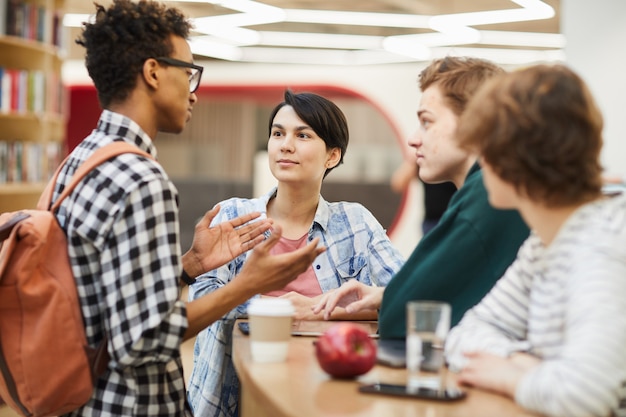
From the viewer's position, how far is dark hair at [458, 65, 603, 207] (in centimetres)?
126

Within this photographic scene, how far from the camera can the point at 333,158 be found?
2777 mm

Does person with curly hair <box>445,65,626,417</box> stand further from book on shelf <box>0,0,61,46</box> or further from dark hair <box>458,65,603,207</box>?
book on shelf <box>0,0,61,46</box>

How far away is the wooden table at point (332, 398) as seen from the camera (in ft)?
3.96

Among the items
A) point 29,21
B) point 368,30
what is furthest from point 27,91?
point 368,30

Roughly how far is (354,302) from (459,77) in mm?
646

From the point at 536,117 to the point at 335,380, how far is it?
56 centimetres

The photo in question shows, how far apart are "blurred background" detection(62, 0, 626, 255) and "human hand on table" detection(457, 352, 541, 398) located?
19.9 ft

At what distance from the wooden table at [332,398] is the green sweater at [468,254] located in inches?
9.0

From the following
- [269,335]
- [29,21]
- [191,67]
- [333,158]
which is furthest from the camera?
[29,21]

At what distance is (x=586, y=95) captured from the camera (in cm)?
128

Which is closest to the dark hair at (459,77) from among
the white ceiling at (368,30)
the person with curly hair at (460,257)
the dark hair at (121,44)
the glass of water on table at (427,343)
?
the person with curly hair at (460,257)

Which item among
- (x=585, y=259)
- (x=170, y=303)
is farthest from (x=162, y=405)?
(x=585, y=259)

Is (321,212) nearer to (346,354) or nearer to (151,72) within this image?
(151,72)

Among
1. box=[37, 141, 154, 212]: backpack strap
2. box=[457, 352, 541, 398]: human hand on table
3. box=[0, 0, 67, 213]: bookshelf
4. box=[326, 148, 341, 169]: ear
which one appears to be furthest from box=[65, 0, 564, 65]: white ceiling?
box=[457, 352, 541, 398]: human hand on table
